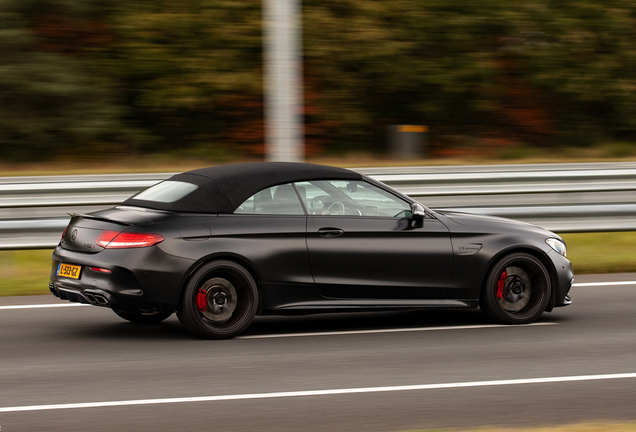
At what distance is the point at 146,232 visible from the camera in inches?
289

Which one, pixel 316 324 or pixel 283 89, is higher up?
Result: pixel 283 89

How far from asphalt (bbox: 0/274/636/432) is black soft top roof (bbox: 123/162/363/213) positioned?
107cm

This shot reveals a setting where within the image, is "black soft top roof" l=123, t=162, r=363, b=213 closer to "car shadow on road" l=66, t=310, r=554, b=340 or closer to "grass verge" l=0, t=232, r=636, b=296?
"car shadow on road" l=66, t=310, r=554, b=340

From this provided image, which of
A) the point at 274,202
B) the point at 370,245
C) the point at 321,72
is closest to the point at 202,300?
the point at 274,202

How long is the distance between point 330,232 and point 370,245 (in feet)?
1.18

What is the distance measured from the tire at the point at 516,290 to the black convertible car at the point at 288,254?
0.01 meters

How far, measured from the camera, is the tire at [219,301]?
7.47m

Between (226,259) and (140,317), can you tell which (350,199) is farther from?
(140,317)

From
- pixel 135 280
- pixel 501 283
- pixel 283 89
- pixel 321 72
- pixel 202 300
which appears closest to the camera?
pixel 135 280

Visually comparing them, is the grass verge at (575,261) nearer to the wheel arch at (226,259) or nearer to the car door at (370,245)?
the wheel arch at (226,259)

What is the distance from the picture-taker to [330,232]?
782 cm

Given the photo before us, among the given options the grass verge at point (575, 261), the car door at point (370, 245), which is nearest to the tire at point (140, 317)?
the car door at point (370, 245)

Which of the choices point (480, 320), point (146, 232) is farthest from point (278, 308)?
point (480, 320)

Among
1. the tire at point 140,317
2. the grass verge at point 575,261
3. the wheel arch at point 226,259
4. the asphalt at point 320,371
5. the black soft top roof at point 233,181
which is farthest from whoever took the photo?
the grass verge at point 575,261
